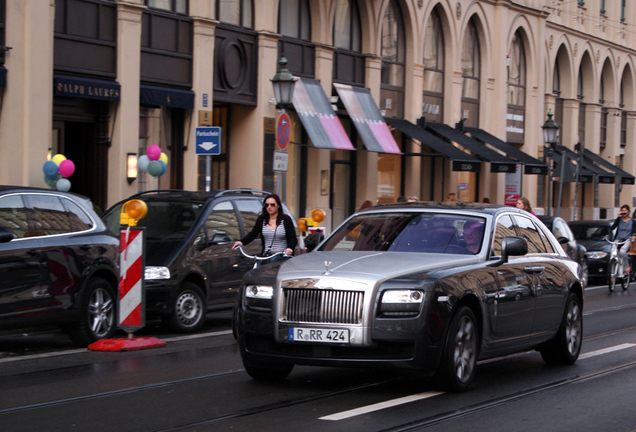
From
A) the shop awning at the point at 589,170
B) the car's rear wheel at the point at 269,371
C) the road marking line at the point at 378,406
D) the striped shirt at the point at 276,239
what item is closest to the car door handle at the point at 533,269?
the road marking line at the point at 378,406

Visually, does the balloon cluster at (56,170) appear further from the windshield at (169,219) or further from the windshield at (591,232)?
the windshield at (591,232)

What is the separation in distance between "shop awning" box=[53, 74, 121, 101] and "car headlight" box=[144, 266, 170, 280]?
8352mm

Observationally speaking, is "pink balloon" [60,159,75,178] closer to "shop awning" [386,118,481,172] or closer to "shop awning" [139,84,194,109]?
"shop awning" [139,84,194,109]

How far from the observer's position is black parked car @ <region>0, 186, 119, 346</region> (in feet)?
33.8

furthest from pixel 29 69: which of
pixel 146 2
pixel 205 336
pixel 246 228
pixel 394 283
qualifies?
pixel 394 283

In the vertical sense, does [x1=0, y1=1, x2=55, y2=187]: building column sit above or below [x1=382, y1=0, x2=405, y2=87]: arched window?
below

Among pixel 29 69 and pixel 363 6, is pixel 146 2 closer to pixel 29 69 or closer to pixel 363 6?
pixel 29 69

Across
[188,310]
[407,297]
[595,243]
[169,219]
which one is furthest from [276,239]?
[595,243]

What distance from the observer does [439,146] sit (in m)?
32.2

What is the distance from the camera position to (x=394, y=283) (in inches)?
313

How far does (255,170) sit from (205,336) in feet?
43.9

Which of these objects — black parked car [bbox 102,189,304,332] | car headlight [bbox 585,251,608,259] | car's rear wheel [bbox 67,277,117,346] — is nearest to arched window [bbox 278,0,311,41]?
car headlight [bbox 585,251,608,259]

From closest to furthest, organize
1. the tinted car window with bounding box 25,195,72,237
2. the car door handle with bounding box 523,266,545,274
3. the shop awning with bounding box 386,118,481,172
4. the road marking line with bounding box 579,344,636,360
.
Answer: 1. the car door handle with bounding box 523,266,545,274
2. the tinted car window with bounding box 25,195,72,237
3. the road marking line with bounding box 579,344,636,360
4. the shop awning with bounding box 386,118,481,172

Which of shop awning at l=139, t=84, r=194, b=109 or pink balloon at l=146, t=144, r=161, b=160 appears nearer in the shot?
pink balloon at l=146, t=144, r=161, b=160
